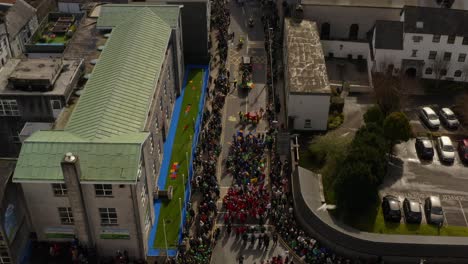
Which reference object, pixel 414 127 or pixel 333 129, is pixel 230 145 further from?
pixel 414 127

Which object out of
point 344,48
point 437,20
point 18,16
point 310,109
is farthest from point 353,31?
point 18,16

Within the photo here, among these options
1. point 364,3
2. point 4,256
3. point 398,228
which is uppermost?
point 364,3

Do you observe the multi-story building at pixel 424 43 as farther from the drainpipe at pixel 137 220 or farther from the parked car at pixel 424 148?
the drainpipe at pixel 137 220

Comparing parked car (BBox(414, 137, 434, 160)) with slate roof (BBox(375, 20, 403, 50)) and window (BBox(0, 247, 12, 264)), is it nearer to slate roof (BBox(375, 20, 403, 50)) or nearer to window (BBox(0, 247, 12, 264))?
slate roof (BBox(375, 20, 403, 50))

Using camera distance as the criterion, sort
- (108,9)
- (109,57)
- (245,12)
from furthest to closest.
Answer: (245,12)
(108,9)
(109,57)

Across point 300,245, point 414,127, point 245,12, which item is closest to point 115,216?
point 300,245

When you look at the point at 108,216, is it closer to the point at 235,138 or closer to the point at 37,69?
the point at 37,69
